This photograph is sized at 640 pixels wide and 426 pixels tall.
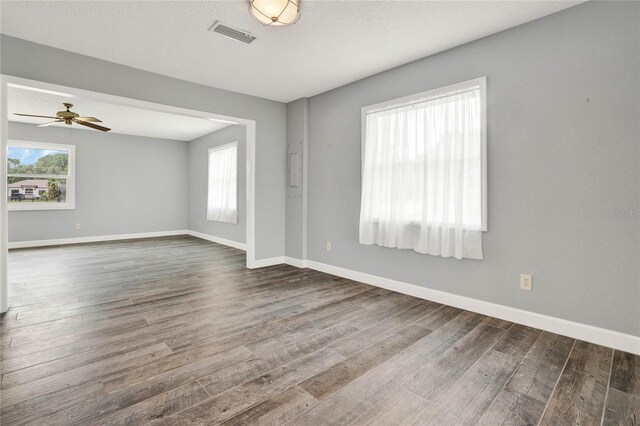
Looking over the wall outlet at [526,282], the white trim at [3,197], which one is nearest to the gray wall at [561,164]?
the wall outlet at [526,282]

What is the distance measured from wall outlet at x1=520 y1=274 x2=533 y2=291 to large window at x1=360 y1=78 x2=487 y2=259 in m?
0.37

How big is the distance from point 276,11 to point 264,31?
53cm

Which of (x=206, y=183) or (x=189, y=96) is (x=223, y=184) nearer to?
(x=206, y=183)

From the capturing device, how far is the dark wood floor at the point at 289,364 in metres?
1.58

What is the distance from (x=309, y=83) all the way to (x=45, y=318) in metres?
3.75

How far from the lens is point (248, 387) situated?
5.81ft

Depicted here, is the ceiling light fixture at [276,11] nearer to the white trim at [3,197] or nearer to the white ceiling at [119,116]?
the white trim at [3,197]

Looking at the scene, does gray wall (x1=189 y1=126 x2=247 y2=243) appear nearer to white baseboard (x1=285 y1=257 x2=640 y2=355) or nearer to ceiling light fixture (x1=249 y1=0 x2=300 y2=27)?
white baseboard (x1=285 y1=257 x2=640 y2=355)

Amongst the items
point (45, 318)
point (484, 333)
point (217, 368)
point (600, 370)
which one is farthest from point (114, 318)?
point (600, 370)

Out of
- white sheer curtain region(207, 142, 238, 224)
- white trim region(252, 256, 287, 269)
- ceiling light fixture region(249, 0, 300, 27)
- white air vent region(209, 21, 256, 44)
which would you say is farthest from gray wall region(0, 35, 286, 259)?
ceiling light fixture region(249, 0, 300, 27)

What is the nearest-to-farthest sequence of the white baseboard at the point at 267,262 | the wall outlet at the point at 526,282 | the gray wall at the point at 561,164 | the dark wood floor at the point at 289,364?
the dark wood floor at the point at 289,364
the gray wall at the point at 561,164
the wall outlet at the point at 526,282
the white baseboard at the point at 267,262

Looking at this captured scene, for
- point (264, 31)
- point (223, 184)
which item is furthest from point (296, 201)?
point (223, 184)

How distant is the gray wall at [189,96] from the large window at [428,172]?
166 centimetres

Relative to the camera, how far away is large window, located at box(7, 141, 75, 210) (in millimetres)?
6312
